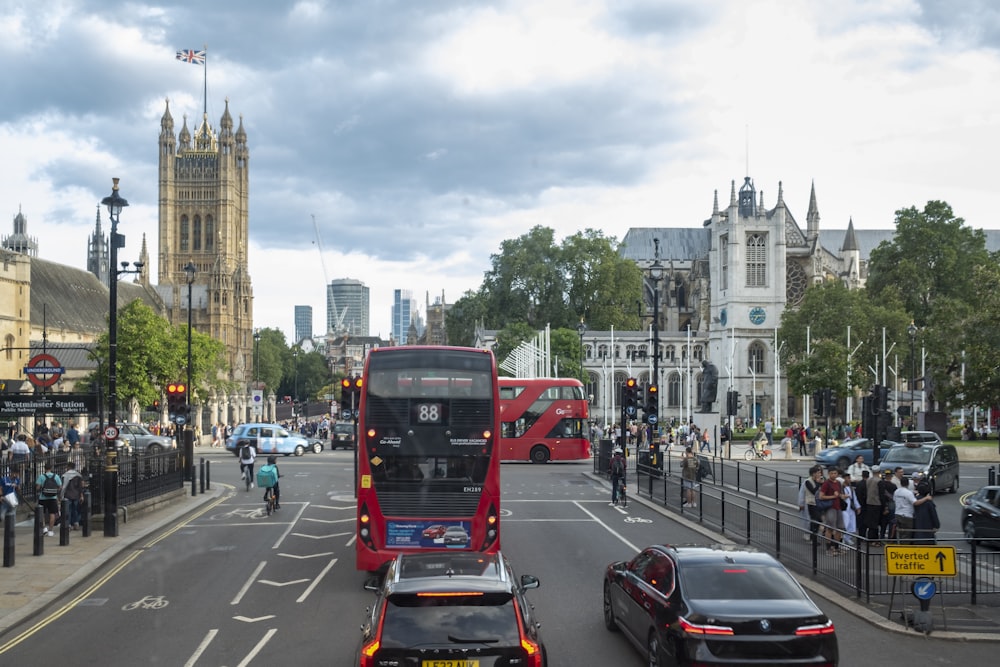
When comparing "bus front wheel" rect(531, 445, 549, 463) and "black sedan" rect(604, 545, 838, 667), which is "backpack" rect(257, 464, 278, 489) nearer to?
"black sedan" rect(604, 545, 838, 667)

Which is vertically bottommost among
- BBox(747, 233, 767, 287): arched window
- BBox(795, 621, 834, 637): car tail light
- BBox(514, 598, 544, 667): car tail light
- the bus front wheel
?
the bus front wheel

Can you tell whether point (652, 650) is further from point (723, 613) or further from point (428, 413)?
point (428, 413)

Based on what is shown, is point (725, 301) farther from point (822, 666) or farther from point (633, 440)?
point (822, 666)

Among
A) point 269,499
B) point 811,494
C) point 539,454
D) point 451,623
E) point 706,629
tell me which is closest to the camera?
point 451,623

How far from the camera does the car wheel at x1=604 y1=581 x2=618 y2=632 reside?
41.9ft

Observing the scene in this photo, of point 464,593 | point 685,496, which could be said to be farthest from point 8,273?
point 464,593

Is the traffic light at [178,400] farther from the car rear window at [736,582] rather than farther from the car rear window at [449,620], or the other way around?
the car rear window at [449,620]

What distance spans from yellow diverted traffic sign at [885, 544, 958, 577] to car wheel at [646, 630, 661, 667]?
4.35 m

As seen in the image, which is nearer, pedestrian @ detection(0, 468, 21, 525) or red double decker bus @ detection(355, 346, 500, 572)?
red double decker bus @ detection(355, 346, 500, 572)

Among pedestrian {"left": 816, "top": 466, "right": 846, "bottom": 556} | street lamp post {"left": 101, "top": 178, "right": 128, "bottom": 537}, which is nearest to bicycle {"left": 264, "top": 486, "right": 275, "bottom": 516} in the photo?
street lamp post {"left": 101, "top": 178, "right": 128, "bottom": 537}

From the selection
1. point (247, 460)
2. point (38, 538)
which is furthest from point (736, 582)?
point (247, 460)

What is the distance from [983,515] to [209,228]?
451ft

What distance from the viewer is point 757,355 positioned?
Result: 104 m

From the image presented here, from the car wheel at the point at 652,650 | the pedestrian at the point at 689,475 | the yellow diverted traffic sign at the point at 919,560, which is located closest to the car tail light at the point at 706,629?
the car wheel at the point at 652,650
